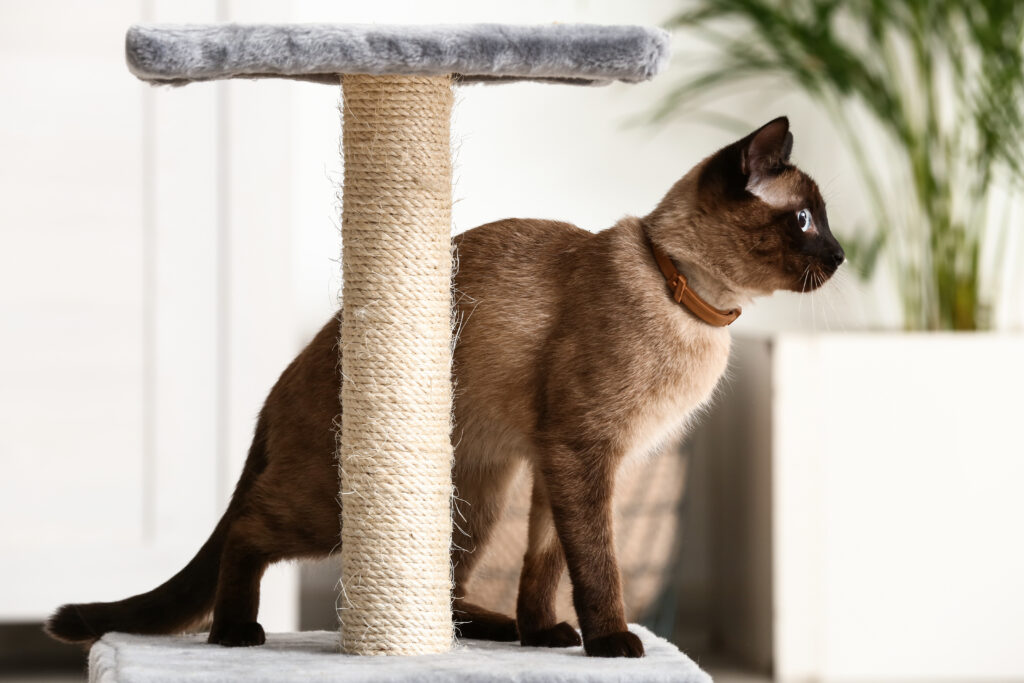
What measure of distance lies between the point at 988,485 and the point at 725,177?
4.20ft

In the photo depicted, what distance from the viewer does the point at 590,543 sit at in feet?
3.38

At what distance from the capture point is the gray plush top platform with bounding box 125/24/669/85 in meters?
0.95

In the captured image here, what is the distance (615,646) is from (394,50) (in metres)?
0.56

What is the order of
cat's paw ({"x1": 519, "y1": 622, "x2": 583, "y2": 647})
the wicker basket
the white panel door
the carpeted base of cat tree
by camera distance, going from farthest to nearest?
the wicker basket, the white panel door, cat's paw ({"x1": 519, "y1": 622, "x2": 583, "y2": 647}), the carpeted base of cat tree

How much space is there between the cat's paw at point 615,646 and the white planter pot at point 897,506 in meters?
1.10

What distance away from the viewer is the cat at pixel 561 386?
3.40ft

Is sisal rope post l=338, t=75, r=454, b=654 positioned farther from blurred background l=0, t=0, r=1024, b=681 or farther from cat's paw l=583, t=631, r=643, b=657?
A: blurred background l=0, t=0, r=1024, b=681

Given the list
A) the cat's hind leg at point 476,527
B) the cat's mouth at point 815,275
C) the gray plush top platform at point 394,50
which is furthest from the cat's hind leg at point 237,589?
the cat's mouth at point 815,275

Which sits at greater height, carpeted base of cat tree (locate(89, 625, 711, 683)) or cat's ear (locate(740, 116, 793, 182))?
cat's ear (locate(740, 116, 793, 182))

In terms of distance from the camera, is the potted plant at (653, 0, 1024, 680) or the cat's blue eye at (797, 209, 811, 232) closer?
the cat's blue eye at (797, 209, 811, 232)

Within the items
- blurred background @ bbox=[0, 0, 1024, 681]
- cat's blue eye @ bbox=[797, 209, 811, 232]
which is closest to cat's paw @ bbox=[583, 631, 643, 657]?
cat's blue eye @ bbox=[797, 209, 811, 232]

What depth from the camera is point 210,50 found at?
37.4 inches

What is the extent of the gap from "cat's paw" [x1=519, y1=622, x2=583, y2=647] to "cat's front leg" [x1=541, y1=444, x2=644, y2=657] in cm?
11

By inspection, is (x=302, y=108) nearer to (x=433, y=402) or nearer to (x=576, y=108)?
(x=576, y=108)
